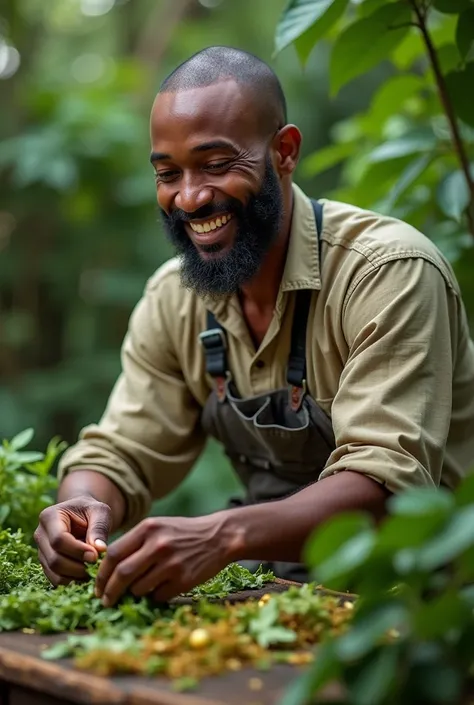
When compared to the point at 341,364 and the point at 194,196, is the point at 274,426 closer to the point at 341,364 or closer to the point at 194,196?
the point at 341,364

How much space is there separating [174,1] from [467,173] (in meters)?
5.21

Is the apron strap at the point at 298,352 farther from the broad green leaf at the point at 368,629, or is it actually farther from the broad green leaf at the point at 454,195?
the broad green leaf at the point at 368,629

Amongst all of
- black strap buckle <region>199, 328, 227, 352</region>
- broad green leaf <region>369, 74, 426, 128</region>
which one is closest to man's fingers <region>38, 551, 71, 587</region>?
black strap buckle <region>199, 328, 227, 352</region>

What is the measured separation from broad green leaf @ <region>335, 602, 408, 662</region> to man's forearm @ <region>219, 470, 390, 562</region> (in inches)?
22.4

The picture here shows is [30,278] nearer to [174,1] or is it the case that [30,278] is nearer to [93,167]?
[93,167]

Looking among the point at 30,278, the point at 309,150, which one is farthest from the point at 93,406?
the point at 309,150

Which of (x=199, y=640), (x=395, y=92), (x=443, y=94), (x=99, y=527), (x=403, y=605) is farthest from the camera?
(x=395, y=92)

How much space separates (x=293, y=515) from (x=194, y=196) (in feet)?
2.66

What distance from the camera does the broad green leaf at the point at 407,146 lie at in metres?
2.84

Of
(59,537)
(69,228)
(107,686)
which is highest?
(107,686)

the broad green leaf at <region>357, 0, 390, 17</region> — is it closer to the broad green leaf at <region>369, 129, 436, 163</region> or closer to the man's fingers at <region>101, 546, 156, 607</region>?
the broad green leaf at <region>369, 129, 436, 163</region>

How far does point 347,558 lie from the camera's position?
1191 mm

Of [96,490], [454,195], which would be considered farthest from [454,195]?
[96,490]

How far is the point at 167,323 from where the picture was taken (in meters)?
2.74
